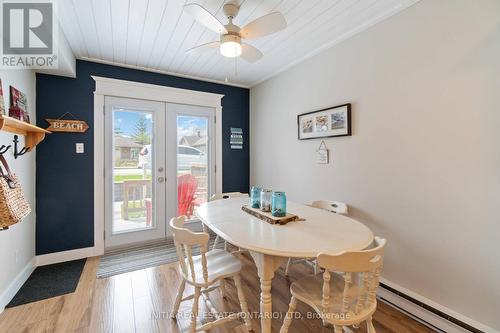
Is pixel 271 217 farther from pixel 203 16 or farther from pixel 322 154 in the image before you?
pixel 203 16

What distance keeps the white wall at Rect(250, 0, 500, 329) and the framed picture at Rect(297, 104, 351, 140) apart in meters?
0.08

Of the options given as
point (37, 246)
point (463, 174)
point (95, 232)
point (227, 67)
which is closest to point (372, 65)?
point (463, 174)

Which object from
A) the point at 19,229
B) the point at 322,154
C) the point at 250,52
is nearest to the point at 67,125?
the point at 19,229

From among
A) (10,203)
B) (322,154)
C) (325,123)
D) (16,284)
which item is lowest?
(16,284)

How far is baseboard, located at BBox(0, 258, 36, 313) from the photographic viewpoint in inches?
75.1

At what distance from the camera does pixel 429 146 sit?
1.76 meters

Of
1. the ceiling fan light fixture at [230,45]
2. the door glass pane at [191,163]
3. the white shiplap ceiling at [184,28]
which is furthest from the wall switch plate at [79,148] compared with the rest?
the ceiling fan light fixture at [230,45]

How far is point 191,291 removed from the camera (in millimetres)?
2166

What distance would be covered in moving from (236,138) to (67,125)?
2267 mm

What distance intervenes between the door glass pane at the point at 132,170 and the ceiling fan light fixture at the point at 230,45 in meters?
1.90

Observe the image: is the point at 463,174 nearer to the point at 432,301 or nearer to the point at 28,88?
the point at 432,301

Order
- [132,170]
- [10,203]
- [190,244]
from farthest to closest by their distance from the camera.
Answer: [132,170] → [10,203] → [190,244]

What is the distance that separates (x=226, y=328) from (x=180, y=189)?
219 centimetres

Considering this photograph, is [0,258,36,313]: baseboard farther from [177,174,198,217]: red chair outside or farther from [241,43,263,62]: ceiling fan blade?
[241,43,263,62]: ceiling fan blade
